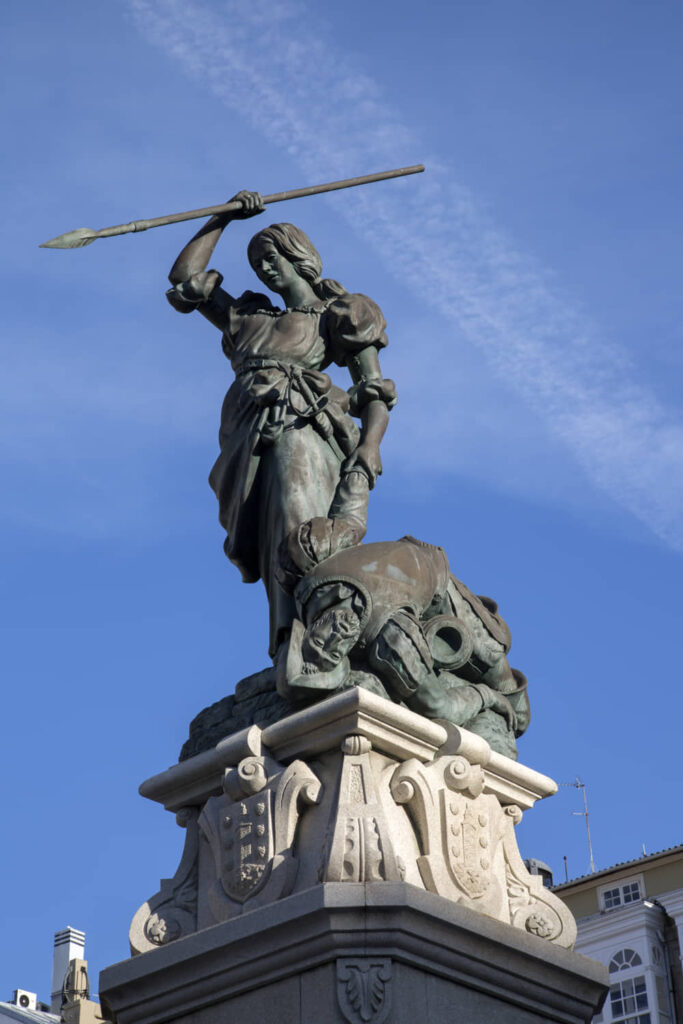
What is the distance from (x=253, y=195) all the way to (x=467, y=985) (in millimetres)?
4935

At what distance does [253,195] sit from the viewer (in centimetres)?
1030

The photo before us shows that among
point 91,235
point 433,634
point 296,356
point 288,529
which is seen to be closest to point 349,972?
point 433,634

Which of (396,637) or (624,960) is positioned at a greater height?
(624,960)

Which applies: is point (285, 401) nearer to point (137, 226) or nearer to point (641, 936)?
point (137, 226)

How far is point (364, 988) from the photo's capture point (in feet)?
24.2

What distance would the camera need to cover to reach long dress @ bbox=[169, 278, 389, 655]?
9.33m

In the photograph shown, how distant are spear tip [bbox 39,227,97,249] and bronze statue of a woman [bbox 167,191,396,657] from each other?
1.78ft

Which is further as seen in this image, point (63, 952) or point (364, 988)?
point (63, 952)

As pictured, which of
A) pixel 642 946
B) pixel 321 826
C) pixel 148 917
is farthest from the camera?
pixel 642 946

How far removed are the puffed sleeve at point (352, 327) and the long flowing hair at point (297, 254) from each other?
0.22 m

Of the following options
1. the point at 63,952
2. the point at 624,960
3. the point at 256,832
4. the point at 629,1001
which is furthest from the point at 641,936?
the point at 256,832

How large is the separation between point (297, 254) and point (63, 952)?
30435 millimetres

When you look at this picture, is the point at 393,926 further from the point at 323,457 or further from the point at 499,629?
the point at 323,457

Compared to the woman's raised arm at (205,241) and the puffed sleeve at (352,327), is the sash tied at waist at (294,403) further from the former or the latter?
the woman's raised arm at (205,241)
